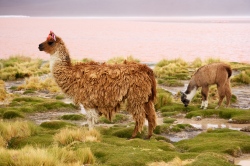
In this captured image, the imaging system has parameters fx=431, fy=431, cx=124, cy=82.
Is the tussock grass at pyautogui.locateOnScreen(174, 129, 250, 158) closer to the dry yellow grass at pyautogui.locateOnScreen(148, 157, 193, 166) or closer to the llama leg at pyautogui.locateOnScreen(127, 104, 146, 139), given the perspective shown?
the llama leg at pyautogui.locateOnScreen(127, 104, 146, 139)

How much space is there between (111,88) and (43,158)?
12.2 ft

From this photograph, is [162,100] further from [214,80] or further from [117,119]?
[117,119]

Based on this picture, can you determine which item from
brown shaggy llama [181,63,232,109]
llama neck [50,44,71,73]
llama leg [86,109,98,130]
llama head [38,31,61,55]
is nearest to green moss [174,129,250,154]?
llama leg [86,109,98,130]

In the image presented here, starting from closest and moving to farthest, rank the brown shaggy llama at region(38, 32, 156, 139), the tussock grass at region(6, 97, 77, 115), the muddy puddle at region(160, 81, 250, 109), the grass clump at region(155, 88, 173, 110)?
the brown shaggy llama at region(38, 32, 156, 139) < the tussock grass at region(6, 97, 77, 115) < the grass clump at region(155, 88, 173, 110) < the muddy puddle at region(160, 81, 250, 109)

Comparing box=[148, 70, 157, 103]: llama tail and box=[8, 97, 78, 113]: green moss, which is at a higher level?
box=[148, 70, 157, 103]: llama tail

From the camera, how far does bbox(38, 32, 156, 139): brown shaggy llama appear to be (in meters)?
10.0

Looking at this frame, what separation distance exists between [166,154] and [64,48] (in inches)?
164

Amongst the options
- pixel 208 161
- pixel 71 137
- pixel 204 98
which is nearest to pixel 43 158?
pixel 71 137

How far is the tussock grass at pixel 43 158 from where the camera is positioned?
6.56m

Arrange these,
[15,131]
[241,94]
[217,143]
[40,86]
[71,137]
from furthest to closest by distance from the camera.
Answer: [40,86] → [241,94] → [15,131] → [217,143] → [71,137]

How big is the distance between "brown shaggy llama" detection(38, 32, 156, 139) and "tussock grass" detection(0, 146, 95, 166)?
9.19 ft

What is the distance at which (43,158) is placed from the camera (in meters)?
6.57

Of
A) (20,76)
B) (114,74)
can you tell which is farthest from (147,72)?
(20,76)

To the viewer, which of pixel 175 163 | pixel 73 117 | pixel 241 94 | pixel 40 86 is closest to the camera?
pixel 175 163
